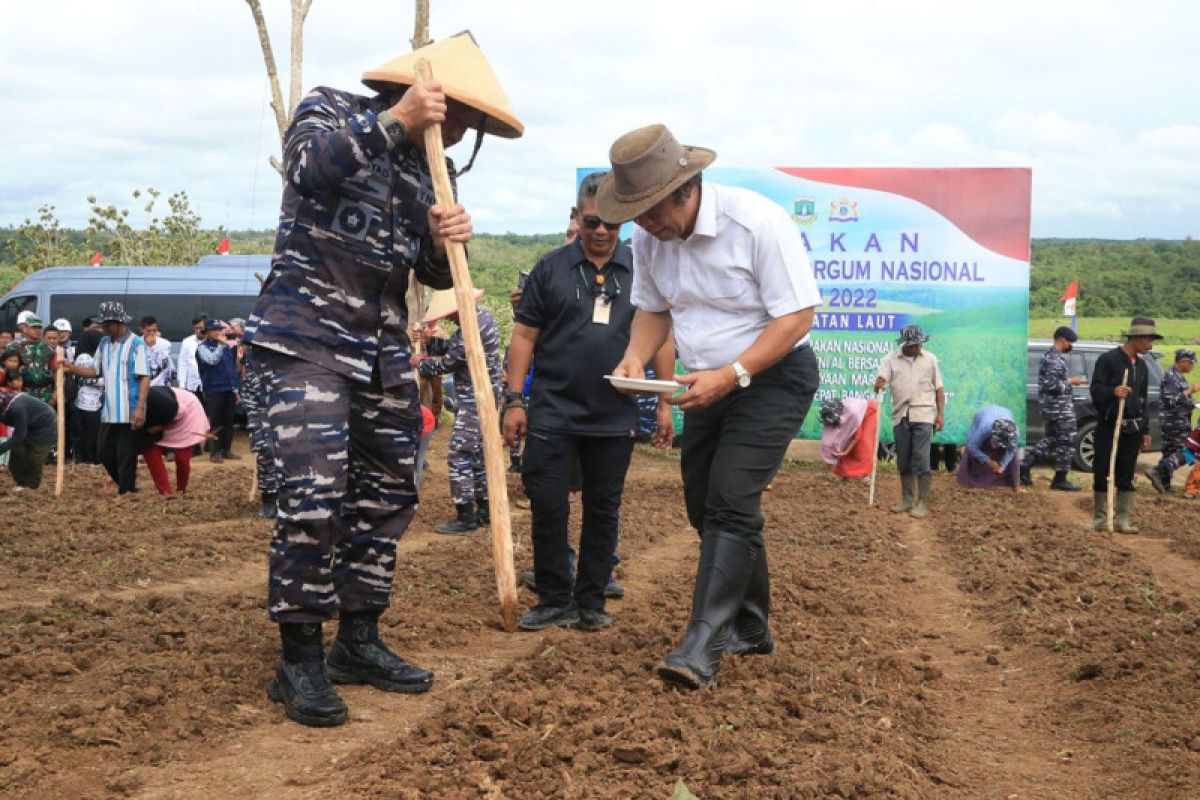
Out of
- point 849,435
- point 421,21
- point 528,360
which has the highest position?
point 421,21

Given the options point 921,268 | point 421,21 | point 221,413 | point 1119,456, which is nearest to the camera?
point 1119,456

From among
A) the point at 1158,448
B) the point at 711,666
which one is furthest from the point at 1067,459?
the point at 711,666

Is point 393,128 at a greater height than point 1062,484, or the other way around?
point 393,128

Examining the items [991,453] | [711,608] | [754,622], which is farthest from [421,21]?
[711,608]

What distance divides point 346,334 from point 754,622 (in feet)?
6.64

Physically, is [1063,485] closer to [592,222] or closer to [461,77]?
[592,222]

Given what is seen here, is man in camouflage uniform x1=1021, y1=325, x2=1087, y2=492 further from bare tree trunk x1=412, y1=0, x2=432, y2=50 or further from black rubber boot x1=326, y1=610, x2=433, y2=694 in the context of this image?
black rubber boot x1=326, y1=610, x2=433, y2=694

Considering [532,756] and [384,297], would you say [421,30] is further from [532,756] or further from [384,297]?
[532,756]

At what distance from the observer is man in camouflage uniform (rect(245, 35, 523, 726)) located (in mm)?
4109

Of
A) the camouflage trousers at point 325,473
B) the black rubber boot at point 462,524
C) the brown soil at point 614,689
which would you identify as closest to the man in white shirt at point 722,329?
the brown soil at point 614,689

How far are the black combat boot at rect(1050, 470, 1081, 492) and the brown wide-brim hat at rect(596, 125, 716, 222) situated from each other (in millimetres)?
12101

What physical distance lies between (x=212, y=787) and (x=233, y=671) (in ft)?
3.44

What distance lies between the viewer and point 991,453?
14.9 meters

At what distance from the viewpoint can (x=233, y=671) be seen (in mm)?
4621
